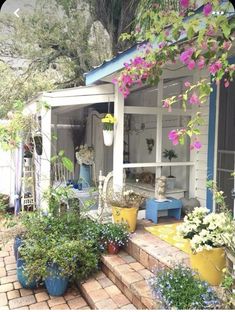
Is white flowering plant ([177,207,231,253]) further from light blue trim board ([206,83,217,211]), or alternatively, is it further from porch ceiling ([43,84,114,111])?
porch ceiling ([43,84,114,111])

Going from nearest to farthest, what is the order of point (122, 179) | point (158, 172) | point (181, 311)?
point (181, 311) < point (122, 179) < point (158, 172)

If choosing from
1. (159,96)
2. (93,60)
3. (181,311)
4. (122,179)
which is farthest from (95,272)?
(93,60)

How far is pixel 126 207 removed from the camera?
12.1ft

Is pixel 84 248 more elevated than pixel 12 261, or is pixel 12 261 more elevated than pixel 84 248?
pixel 84 248

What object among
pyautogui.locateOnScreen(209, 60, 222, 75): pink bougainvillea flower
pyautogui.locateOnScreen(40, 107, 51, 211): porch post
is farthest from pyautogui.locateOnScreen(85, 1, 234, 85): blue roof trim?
pyautogui.locateOnScreen(209, 60, 222, 75): pink bougainvillea flower

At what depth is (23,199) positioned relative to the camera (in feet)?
16.9

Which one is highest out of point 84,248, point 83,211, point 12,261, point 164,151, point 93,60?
point 93,60

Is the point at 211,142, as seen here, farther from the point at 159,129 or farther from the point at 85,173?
the point at 85,173

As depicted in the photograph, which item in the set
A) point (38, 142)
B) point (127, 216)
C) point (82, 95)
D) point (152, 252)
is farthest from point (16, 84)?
point (152, 252)

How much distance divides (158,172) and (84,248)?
1697mm

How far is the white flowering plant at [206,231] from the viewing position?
2.26 meters

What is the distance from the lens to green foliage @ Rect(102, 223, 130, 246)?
3410mm

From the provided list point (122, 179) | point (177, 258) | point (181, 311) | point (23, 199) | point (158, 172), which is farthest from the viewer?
point (23, 199)

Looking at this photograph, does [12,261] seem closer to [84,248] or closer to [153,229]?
[84,248]
